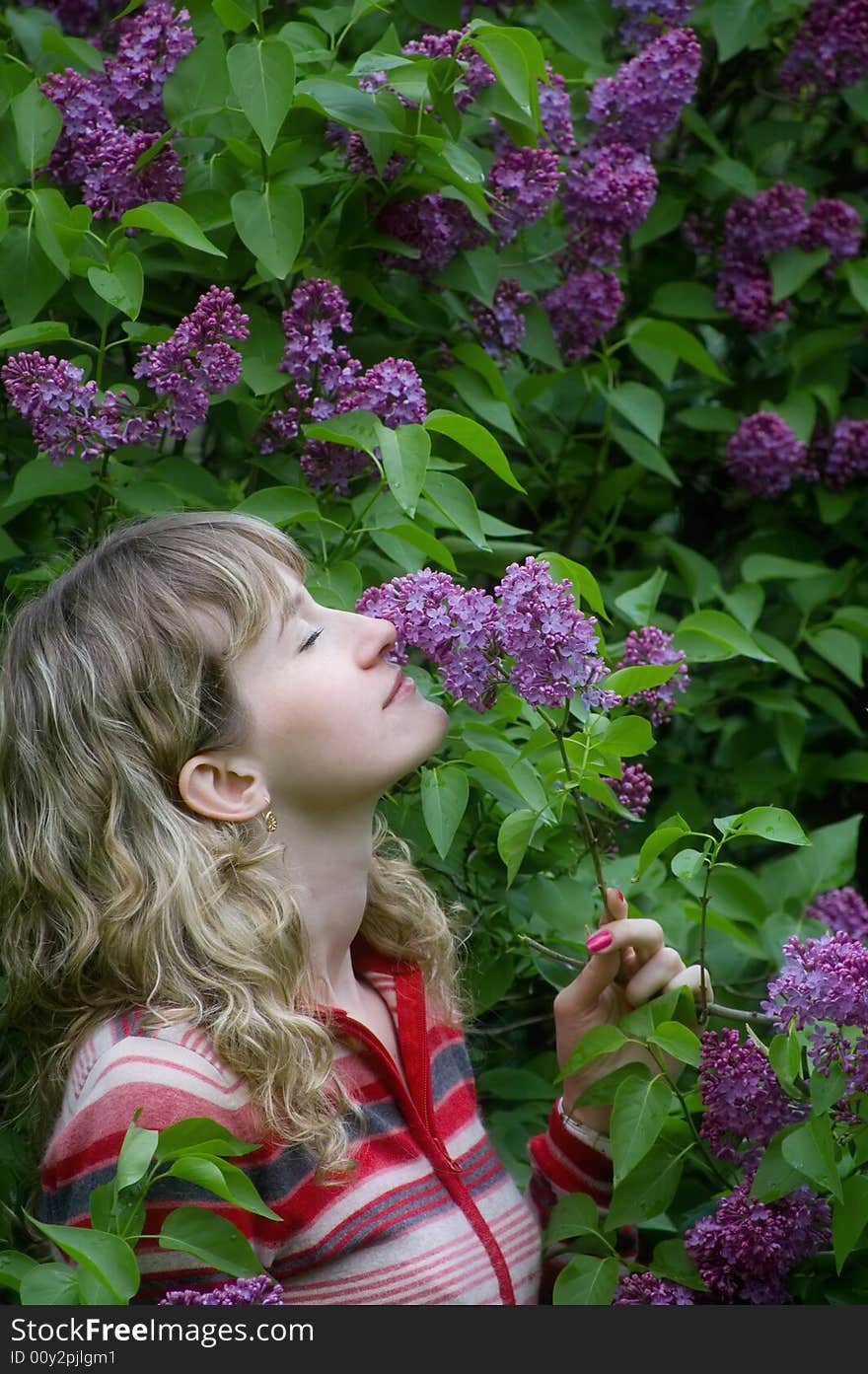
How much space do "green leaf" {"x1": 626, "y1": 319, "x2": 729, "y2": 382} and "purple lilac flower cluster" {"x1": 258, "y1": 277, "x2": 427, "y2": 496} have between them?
578 millimetres

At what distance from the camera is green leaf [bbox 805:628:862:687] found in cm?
230

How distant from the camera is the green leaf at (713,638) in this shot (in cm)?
180

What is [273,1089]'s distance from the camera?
4.57 feet

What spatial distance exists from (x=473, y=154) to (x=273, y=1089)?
115 cm

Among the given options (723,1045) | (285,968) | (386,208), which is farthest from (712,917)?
(386,208)

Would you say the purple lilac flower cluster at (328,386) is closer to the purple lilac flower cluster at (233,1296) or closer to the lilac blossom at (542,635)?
the lilac blossom at (542,635)

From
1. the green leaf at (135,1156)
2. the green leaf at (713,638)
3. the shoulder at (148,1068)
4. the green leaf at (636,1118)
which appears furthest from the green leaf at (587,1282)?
the green leaf at (713,638)

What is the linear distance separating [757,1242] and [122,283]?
3.63ft

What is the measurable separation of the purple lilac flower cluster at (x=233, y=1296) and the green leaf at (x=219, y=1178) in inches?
2.0

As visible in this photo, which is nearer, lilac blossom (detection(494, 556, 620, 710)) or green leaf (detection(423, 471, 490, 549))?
lilac blossom (detection(494, 556, 620, 710))

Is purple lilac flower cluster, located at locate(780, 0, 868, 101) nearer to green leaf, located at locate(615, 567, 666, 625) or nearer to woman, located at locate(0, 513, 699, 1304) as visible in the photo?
green leaf, located at locate(615, 567, 666, 625)

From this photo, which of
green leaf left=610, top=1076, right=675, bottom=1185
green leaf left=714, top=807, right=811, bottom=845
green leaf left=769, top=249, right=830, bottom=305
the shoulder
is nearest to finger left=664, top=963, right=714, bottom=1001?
green leaf left=610, top=1076, right=675, bottom=1185

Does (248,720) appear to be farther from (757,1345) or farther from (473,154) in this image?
(473,154)

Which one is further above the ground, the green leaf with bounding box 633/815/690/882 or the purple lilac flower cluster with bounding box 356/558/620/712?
the purple lilac flower cluster with bounding box 356/558/620/712
